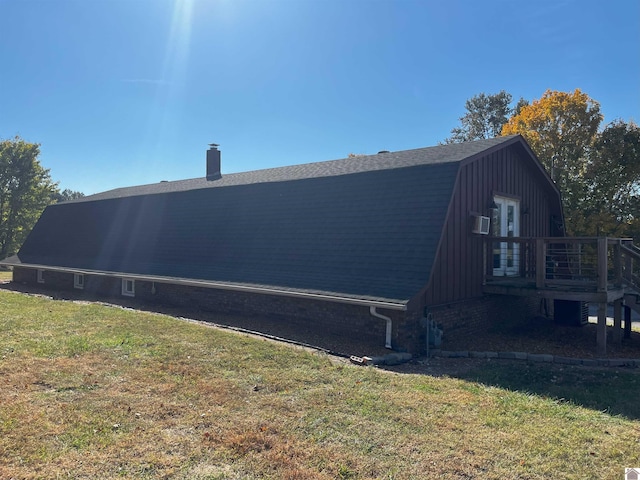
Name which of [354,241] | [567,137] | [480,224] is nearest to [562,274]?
[480,224]

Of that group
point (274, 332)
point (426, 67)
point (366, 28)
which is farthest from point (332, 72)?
point (274, 332)

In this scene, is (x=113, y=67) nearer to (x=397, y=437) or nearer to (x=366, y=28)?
(x=366, y=28)

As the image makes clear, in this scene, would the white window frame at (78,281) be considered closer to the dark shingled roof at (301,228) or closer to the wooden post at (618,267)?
the dark shingled roof at (301,228)

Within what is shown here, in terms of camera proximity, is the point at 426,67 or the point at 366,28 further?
the point at 426,67

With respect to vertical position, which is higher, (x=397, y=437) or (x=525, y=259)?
(x=525, y=259)

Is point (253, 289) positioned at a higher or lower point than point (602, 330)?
higher

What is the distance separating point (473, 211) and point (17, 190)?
39.5 m

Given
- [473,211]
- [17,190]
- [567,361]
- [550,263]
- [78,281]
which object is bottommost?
[567,361]

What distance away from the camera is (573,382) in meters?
6.54

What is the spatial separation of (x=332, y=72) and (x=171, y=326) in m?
10.1

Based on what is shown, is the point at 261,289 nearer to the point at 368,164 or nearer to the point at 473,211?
the point at 368,164

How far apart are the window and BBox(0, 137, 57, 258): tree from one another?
29293 mm

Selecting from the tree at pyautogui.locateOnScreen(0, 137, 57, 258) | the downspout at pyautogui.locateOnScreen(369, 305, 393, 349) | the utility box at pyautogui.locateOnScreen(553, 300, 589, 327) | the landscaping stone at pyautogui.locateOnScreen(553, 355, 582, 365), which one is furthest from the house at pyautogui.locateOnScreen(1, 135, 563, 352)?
the tree at pyautogui.locateOnScreen(0, 137, 57, 258)

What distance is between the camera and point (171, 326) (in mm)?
9523
